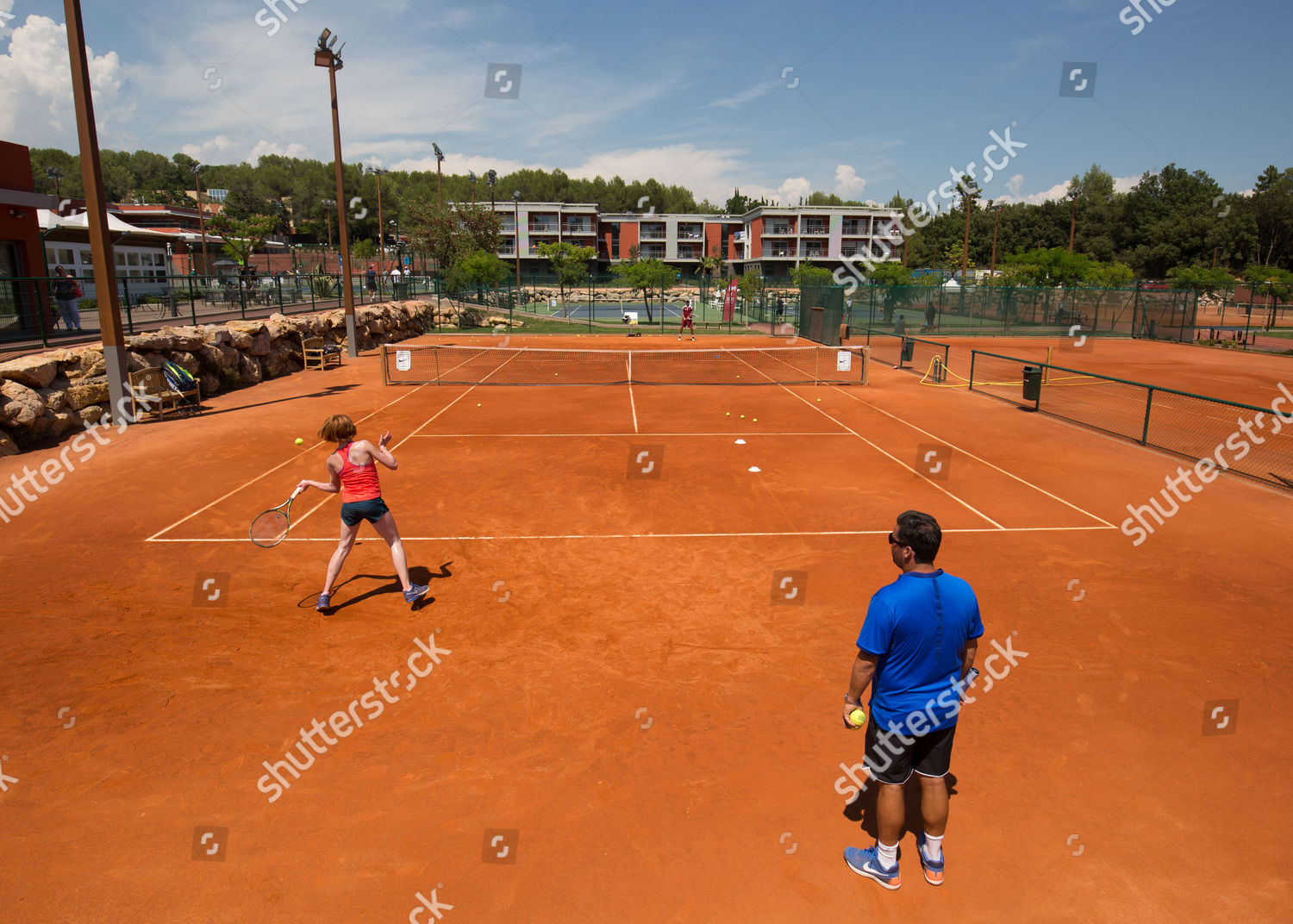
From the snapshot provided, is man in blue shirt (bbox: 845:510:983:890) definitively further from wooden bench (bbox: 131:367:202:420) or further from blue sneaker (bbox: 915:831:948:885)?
wooden bench (bbox: 131:367:202:420)

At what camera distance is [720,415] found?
18.7 metres

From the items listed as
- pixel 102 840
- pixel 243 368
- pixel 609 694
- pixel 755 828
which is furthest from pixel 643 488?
pixel 243 368

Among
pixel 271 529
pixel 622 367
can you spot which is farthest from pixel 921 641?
pixel 622 367

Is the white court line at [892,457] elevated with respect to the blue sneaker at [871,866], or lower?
elevated

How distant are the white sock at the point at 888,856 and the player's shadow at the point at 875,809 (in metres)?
0.40

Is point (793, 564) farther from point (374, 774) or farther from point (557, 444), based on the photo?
point (557, 444)

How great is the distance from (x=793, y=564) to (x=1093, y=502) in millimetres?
5858

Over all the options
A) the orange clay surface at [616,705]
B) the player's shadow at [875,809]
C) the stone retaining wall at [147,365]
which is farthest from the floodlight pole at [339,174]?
the player's shadow at [875,809]

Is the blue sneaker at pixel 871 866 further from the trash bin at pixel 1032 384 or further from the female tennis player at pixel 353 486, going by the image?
the trash bin at pixel 1032 384

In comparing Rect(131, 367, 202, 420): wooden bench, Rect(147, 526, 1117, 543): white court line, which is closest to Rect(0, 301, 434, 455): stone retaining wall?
Rect(131, 367, 202, 420): wooden bench

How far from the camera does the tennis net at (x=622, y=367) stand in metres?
24.5

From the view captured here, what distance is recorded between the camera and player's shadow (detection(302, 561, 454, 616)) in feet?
26.6

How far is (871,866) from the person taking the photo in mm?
4328

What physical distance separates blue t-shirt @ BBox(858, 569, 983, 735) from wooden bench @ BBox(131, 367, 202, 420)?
1842 cm
